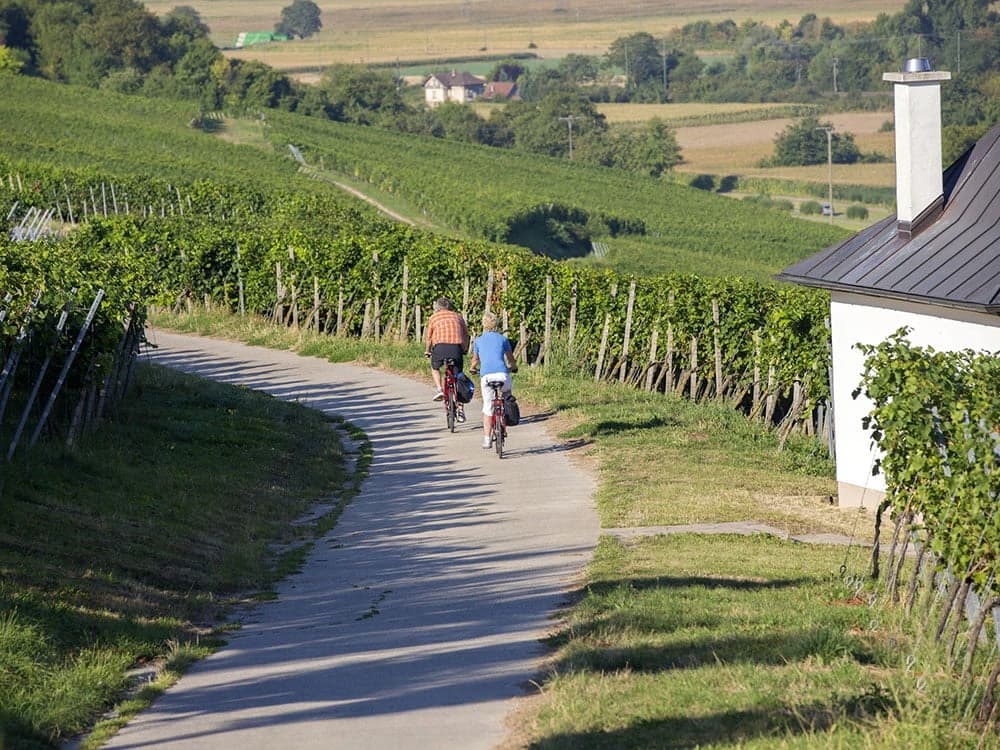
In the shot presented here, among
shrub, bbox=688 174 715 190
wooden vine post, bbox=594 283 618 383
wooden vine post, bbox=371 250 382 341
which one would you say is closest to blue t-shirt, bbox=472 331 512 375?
wooden vine post, bbox=594 283 618 383

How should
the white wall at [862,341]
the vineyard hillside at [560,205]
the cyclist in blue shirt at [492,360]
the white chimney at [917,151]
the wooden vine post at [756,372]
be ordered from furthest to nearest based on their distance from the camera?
the vineyard hillside at [560,205]
the wooden vine post at [756,372]
the cyclist in blue shirt at [492,360]
the white chimney at [917,151]
the white wall at [862,341]

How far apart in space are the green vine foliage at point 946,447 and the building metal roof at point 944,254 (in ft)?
12.3

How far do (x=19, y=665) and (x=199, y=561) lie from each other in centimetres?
372

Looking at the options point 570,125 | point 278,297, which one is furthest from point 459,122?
point 278,297

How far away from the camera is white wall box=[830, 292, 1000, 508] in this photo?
16094mm

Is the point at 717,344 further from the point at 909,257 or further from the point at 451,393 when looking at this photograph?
the point at 909,257

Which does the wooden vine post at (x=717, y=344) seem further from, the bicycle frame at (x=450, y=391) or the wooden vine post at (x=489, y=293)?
the bicycle frame at (x=450, y=391)

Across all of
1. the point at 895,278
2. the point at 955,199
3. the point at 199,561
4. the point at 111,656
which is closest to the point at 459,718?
the point at 111,656

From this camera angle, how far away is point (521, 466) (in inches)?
720

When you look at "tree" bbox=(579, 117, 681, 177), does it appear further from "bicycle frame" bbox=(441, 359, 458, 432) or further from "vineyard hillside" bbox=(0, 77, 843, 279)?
"bicycle frame" bbox=(441, 359, 458, 432)

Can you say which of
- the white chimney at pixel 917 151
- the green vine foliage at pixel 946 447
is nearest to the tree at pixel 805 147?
the white chimney at pixel 917 151

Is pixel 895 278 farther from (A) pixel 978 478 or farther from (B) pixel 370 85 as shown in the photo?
(B) pixel 370 85

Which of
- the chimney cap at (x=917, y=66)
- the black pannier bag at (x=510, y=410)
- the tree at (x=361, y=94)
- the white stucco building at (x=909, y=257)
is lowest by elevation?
the black pannier bag at (x=510, y=410)

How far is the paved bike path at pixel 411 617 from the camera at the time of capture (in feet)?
27.1
